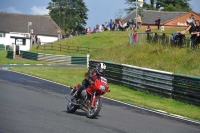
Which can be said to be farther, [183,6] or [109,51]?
[183,6]

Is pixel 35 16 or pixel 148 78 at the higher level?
pixel 35 16

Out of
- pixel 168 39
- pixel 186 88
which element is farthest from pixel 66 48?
pixel 186 88

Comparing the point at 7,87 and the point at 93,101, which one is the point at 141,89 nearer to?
the point at 7,87

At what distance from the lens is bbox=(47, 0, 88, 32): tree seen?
119m

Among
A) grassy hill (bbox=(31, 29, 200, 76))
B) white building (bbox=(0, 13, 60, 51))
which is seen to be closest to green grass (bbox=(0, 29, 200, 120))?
grassy hill (bbox=(31, 29, 200, 76))

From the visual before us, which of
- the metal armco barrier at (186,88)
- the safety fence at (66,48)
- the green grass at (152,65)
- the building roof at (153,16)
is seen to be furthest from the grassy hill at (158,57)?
the building roof at (153,16)

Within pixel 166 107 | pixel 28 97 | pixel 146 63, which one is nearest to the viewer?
pixel 28 97

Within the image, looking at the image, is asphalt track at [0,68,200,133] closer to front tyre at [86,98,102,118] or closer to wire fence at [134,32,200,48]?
front tyre at [86,98,102,118]

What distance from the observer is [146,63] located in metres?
28.6

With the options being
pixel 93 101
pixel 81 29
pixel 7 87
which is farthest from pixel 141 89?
pixel 81 29

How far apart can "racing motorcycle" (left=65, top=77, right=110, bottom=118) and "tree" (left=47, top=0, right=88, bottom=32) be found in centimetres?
10452

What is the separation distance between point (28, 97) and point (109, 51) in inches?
795

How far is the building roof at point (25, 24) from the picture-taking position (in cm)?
9794

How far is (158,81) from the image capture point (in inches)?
844
